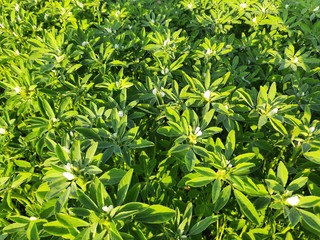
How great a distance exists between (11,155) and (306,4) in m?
2.77

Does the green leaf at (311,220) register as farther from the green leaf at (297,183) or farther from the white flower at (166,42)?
the white flower at (166,42)

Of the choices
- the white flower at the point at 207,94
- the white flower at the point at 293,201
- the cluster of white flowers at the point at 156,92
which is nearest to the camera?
the white flower at the point at 293,201

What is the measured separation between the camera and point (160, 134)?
6.34ft

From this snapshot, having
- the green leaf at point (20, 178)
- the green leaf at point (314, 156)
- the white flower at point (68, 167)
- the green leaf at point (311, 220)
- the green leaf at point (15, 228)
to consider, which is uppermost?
the green leaf at point (314, 156)

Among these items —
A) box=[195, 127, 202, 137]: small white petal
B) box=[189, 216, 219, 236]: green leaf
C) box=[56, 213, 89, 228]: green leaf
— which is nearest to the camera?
box=[56, 213, 89, 228]: green leaf

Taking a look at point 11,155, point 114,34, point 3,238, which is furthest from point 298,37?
point 3,238

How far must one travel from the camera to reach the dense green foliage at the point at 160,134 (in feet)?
4.51

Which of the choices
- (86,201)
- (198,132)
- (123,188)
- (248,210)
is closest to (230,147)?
(198,132)

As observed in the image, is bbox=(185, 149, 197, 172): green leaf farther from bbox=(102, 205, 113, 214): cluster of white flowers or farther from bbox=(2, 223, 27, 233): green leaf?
bbox=(2, 223, 27, 233): green leaf

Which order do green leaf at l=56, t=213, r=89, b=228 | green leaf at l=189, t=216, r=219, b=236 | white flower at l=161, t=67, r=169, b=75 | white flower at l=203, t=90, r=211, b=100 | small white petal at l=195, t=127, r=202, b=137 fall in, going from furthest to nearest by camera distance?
white flower at l=161, t=67, r=169, b=75
white flower at l=203, t=90, r=211, b=100
small white petal at l=195, t=127, r=202, b=137
green leaf at l=189, t=216, r=219, b=236
green leaf at l=56, t=213, r=89, b=228

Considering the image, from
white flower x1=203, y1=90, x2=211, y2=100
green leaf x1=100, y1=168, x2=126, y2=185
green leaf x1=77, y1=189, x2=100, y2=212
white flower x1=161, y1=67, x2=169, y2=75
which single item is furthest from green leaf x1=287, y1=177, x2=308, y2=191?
white flower x1=161, y1=67, x2=169, y2=75

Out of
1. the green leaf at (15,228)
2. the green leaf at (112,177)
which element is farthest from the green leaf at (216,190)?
the green leaf at (15,228)

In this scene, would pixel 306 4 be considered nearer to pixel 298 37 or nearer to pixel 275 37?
pixel 298 37

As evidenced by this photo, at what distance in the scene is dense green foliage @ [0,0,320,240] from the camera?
138 centimetres
